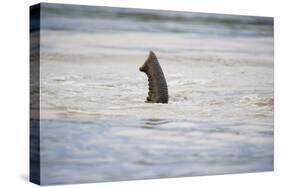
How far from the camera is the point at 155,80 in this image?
9.44m

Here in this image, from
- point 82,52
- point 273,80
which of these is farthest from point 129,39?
point 273,80

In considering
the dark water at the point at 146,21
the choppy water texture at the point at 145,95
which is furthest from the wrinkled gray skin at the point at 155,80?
the dark water at the point at 146,21

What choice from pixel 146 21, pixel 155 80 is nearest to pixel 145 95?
pixel 155 80

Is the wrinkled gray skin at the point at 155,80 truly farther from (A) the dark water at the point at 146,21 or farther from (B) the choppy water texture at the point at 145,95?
(A) the dark water at the point at 146,21

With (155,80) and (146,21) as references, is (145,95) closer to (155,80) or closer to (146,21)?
(155,80)

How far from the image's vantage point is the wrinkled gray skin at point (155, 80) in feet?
30.7

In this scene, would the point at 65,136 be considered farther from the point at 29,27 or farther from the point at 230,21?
the point at 230,21

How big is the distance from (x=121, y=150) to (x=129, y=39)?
1.33 metres

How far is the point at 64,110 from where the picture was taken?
886 cm

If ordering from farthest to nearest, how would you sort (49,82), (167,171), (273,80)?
1. (273,80)
2. (167,171)
3. (49,82)

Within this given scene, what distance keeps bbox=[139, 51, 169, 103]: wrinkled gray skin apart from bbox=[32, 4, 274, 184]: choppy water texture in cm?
7

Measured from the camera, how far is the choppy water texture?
29.0 feet

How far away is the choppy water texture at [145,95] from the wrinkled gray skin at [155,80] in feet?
0.22

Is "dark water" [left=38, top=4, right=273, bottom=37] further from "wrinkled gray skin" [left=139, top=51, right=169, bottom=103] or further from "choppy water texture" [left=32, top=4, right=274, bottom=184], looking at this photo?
"wrinkled gray skin" [left=139, top=51, right=169, bottom=103]
